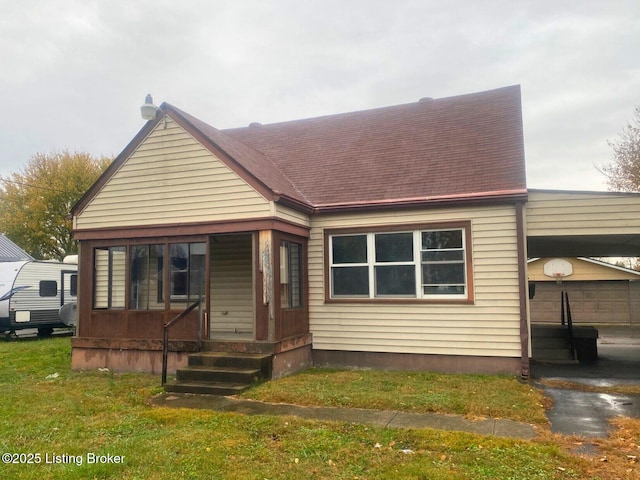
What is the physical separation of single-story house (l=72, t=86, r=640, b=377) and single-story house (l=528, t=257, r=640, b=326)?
48.5ft

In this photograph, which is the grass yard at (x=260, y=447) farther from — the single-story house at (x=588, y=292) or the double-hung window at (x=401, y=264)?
the single-story house at (x=588, y=292)

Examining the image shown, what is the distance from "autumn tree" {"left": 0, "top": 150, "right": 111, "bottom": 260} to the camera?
3262cm

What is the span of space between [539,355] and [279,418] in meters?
8.74

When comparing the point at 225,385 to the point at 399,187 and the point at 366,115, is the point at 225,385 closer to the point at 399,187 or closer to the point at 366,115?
the point at 399,187

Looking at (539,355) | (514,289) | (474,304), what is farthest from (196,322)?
(539,355)

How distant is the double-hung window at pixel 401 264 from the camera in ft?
31.9

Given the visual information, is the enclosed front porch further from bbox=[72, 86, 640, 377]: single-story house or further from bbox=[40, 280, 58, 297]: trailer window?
bbox=[40, 280, 58, 297]: trailer window

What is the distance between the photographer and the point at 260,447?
5.21 metres

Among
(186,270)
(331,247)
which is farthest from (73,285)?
(331,247)

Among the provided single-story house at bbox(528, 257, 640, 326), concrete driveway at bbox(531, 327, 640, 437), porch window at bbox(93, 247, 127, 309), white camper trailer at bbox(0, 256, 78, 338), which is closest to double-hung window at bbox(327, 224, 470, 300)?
concrete driveway at bbox(531, 327, 640, 437)

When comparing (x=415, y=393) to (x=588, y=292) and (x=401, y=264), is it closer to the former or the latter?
(x=401, y=264)

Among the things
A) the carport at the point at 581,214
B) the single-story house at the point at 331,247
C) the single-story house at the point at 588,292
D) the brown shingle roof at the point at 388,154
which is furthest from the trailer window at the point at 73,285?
the single-story house at the point at 588,292

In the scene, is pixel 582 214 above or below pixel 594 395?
above

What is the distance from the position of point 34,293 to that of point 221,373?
44.0 ft
